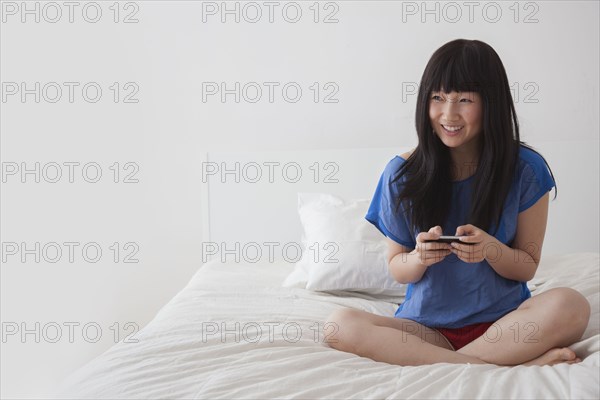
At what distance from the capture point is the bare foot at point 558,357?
152 cm

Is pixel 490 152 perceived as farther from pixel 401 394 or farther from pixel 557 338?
pixel 401 394

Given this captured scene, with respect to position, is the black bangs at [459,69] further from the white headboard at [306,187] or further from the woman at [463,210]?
the white headboard at [306,187]

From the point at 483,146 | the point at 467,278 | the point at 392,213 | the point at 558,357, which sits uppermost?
the point at 483,146

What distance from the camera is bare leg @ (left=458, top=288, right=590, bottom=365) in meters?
1.55

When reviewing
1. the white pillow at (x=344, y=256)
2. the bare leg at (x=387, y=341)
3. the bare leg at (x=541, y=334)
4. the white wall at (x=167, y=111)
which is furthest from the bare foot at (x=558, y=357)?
the white wall at (x=167, y=111)

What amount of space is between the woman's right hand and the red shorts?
0.64 feet

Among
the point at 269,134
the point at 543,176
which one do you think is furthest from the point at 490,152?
the point at 269,134

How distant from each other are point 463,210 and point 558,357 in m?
0.41

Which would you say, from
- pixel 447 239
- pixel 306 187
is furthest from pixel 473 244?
pixel 306 187

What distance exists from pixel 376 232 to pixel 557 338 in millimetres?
881

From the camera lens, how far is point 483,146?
5.93ft

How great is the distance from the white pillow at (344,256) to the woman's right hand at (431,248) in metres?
0.61

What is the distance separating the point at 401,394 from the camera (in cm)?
132

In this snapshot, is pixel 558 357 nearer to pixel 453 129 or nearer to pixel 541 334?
pixel 541 334
